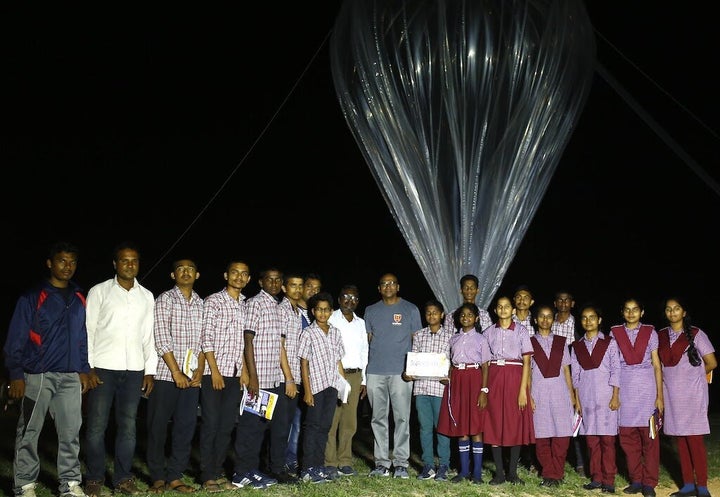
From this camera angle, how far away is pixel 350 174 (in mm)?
48781

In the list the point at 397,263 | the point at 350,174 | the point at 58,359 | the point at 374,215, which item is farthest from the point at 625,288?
the point at 58,359

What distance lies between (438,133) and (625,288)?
102 ft

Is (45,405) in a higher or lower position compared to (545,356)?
lower

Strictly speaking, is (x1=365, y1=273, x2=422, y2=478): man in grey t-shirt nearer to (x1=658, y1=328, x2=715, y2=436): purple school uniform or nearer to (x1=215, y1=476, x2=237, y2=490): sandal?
(x1=215, y1=476, x2=237, y2=490): sandal

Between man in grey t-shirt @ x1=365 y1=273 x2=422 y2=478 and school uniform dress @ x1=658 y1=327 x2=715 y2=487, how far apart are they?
2.25 metres

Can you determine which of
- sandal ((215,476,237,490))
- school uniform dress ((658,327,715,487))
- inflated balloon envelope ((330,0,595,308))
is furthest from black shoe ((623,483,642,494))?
sandal ((215,476,237,490))

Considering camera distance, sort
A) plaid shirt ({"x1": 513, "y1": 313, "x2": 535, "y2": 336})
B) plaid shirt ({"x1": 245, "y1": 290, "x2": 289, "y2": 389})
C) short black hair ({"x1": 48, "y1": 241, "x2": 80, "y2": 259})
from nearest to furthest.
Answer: short black hair ({"x1": 48, "y1": 241, "x2": 80, "y2": 259})
plaid shirt ({"x1": 245, "y1": 290, "x2": 289, "y2": 389})
plaid shirt ({"x1": 513, "y1": 313, "x2": 535, "y2": 336})

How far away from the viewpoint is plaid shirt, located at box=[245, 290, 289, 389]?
22.2ft

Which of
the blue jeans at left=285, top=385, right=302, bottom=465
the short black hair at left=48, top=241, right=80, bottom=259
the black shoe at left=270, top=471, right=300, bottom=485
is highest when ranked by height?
the short black hair at left=48, top=241, right=80, bottom=259

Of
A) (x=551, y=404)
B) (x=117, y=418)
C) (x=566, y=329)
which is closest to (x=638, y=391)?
(x=551, y=404)

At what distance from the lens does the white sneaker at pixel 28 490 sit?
576cm

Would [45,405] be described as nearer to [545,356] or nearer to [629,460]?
[545,356]

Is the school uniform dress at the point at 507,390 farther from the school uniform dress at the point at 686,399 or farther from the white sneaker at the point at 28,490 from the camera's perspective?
the white sneaker at the point at 28,490

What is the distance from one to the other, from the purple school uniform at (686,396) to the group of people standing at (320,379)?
0.01 m
